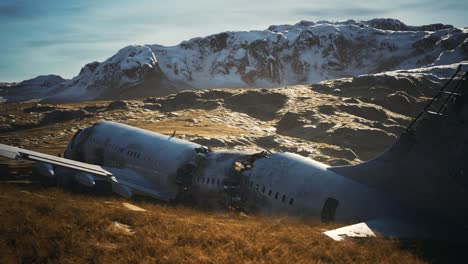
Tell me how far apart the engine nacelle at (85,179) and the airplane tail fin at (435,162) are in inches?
685

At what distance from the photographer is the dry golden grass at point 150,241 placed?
11828mm

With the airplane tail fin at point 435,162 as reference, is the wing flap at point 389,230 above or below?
below

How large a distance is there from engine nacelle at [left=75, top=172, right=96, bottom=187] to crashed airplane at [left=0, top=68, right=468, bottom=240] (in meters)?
0.06

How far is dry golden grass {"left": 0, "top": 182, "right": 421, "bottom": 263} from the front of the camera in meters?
11.8

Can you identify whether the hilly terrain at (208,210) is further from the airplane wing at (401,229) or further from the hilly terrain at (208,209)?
the airplane wing at (401,229)

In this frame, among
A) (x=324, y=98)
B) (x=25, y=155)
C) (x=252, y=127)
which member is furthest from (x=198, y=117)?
(x=25, y=155)

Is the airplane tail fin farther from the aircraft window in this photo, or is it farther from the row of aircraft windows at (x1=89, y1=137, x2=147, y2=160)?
the row of aircraft windows at (x1=89, y1=137, x2=147, y2=160)

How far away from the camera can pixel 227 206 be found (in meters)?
24.7

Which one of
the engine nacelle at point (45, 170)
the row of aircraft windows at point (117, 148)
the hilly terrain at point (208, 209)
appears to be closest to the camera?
the hilly terrain at point (208, 209)

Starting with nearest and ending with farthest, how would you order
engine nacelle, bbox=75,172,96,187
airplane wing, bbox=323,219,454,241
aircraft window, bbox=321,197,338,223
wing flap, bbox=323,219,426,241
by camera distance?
wing flap, bbox=323,219,426,241, airplane wing, bbox=323,219,454,241, aircraft window, bbox=321,197,338,223, engine nacelle, bbox=75,172,96,187

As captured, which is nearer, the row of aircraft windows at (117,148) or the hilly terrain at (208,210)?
the hilly terrain at (208,210)

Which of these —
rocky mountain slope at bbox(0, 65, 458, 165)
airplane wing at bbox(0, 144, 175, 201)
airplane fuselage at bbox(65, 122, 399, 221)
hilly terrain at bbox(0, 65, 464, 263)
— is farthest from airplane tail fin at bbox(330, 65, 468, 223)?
rocky mountain slope at bbox(0, 65, 458, 165)

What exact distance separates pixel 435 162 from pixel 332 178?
16.8ft

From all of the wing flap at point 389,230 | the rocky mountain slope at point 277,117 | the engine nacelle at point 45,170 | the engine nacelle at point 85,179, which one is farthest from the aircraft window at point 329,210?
the rocky mountain slope at point 277,117
